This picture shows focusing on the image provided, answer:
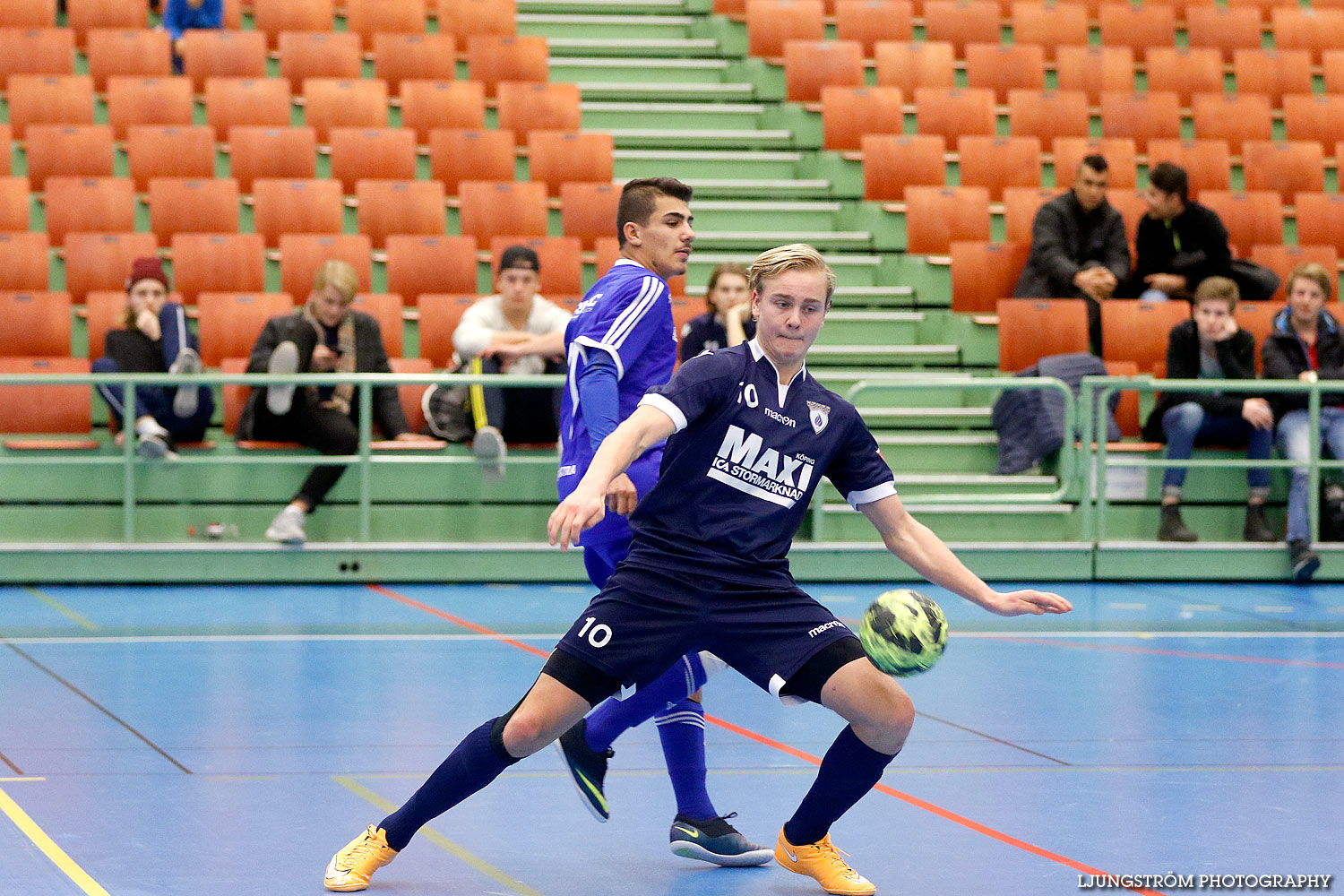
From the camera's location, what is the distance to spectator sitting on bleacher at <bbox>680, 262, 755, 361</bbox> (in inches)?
382

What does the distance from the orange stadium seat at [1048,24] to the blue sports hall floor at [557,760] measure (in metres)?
7.50

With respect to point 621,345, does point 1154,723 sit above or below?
below

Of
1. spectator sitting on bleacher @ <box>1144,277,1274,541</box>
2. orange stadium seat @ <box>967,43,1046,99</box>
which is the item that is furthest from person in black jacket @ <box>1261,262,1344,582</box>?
orange stadium seat @ <box>967,43,1046,99</box>

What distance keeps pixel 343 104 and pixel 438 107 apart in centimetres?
75

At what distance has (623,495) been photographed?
426 cm

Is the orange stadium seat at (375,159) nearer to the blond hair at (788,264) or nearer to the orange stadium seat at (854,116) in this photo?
the orange stadium seat at (854,116)

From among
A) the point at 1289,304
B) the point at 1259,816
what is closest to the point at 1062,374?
→ the point at 1289,304

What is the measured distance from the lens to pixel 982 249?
1192cm

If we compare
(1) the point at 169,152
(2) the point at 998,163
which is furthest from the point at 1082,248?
(1) the point at 169,152

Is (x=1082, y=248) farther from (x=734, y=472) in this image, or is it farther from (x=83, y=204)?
(x=734, y=472)

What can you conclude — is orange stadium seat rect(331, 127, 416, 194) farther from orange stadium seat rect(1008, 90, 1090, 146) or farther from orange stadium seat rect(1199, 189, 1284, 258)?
orange stadium seat rect(1199, 189, 1284, 258)

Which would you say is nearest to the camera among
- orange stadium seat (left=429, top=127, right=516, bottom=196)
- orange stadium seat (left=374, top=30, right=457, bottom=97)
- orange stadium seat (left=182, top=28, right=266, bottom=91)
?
orange stadium seat (left=429, top=127, right=516, bottom=196)

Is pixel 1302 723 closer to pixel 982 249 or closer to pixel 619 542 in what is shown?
pixel 619 542

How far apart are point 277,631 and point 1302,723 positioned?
15.7 feet
